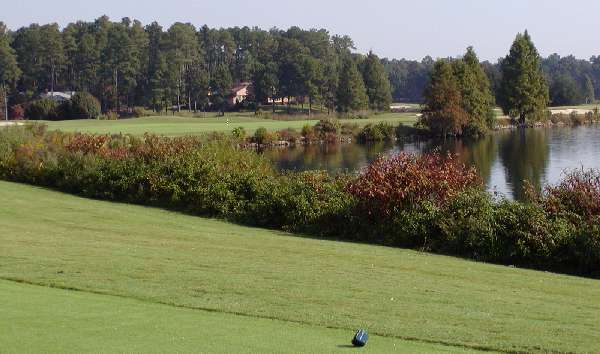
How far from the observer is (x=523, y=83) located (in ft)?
318

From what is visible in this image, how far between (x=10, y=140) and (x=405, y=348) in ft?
111

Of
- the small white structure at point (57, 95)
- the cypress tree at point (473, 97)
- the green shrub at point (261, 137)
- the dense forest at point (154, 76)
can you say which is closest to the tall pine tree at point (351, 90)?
the dense forest at point (154, 76)

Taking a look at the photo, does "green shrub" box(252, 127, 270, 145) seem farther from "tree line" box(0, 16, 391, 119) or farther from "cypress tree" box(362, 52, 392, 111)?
"cypress tree" box(362, 52, 392, 111)

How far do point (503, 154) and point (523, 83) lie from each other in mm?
33756

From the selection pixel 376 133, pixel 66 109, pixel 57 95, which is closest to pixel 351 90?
pixel 376 133

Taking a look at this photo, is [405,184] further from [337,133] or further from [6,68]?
[6,68]

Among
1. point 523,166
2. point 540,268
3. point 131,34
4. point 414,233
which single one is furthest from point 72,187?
point 131,34

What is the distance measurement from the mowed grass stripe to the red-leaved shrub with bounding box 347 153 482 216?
44.8 feet

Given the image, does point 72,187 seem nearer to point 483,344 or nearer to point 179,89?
point 483,344

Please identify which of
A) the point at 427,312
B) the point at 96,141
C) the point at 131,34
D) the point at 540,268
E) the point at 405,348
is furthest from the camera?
the point at 131,34

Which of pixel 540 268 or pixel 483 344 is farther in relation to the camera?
pixel 540 268

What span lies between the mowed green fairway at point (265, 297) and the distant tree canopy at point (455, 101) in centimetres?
6897

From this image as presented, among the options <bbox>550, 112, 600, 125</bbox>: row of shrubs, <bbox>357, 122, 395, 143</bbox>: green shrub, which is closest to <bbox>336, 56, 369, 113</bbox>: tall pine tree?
<bbox>550, 112, 600, 125</bbox>: row of shrubs

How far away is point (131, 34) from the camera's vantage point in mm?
142625
